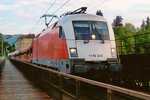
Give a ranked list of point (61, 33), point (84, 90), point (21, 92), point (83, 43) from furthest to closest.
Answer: point (61, 33)
point (83, 43)
point (21, 92)
point (84, 90)

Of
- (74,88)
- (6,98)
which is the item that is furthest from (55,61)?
(74,88)

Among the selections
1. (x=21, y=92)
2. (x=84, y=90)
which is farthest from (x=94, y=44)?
(x=84, y=90)

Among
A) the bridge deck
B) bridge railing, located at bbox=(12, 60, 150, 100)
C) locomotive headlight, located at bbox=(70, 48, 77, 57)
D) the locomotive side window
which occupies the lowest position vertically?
the bridge deck

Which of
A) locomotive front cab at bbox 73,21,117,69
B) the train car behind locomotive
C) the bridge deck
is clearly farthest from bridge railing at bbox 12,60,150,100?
locomotive front cab at bbox 73,21,117,69

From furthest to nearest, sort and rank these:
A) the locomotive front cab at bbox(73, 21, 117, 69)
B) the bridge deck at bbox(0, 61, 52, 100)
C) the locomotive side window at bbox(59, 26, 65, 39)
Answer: the locomotive side window at bbox(59, 26, 65, 39), the locomotive front cab at bbox(73, 21, 117, 69), the bridge deck at bbox(0, 61, 52, 100)

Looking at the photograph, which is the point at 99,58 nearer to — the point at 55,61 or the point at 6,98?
the point at 55,61

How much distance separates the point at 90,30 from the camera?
60.0 ft

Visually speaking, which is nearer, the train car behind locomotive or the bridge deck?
the bridge deck

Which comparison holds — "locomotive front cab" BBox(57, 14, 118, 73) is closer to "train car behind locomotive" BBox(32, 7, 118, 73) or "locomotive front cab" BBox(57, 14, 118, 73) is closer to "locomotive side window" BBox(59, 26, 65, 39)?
"train car behind locomotive" BBox(32, 7, 118, 73)

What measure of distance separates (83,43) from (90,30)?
105 centimetres

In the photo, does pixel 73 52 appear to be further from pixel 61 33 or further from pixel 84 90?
pixel 84 90

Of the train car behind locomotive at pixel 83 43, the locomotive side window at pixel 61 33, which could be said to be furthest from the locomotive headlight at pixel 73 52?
the locomotive side window at pixel 61 33

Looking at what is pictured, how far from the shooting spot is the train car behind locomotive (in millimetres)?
17078

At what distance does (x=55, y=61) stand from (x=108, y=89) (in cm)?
1297
